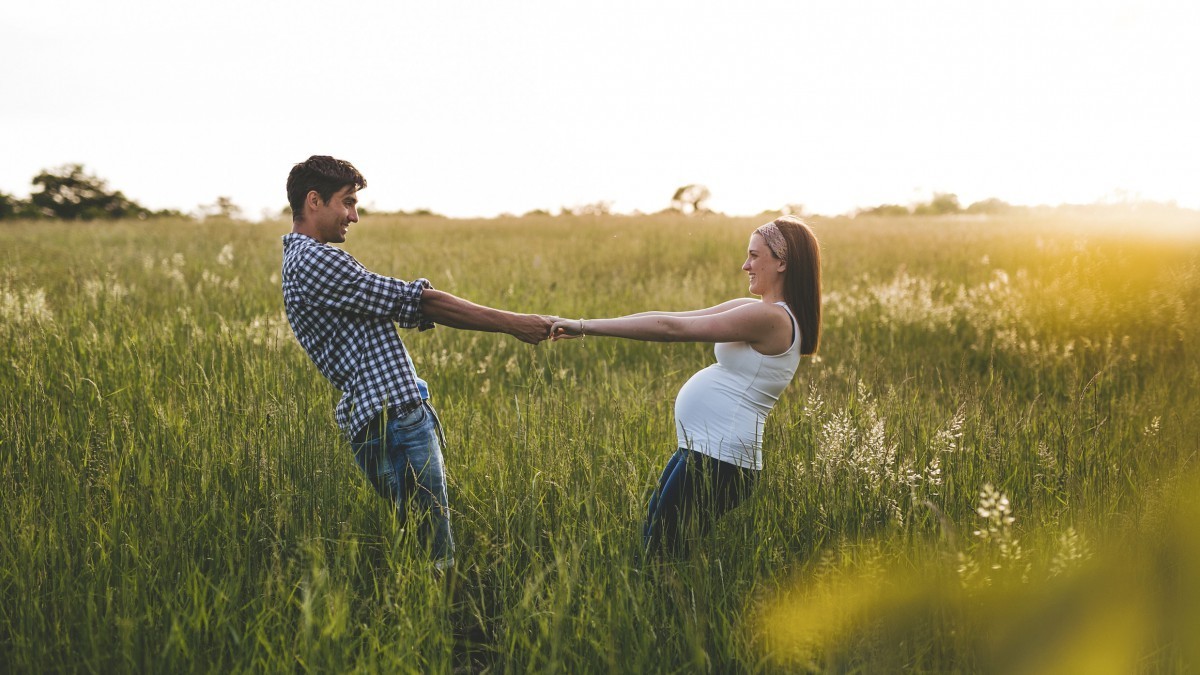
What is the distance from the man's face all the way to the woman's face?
5.47 feet

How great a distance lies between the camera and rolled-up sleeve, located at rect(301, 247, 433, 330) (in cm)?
288

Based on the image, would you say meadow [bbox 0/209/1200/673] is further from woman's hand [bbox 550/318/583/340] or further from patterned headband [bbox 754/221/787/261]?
patterned headband [bbox 754/221/787/261]

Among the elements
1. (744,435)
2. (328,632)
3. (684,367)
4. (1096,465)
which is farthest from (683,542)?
(684,367)

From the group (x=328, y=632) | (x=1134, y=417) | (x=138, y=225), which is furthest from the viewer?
(x=138, y=225)

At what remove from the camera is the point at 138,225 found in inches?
768

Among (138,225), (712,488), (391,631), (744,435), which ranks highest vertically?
(138,225)

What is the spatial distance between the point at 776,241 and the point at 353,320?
1768 mm

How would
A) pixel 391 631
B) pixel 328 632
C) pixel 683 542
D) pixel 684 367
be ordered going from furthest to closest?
pixel 684 367 → pixel 683 542 → pixel 391 631 → pixel 328 632

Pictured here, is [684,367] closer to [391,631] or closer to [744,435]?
[744,435]

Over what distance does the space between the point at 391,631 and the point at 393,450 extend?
76 cm

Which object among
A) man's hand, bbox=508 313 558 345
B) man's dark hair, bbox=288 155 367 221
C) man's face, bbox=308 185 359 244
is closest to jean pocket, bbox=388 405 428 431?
man's hand, bbox=508 313 558 345

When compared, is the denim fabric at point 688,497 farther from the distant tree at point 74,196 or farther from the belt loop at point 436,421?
the distant tree at point 74,196

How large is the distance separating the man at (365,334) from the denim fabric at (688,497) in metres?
0.85

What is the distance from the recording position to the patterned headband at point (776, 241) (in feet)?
10.4
